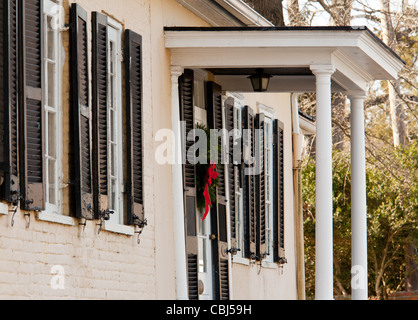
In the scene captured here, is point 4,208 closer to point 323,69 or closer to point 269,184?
point 323,69

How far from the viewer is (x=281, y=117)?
56.4 feet

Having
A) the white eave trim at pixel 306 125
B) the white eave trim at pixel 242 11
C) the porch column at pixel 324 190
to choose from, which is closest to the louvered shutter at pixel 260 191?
the white eave trim at pixel 242 11

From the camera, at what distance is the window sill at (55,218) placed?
8.30 meters

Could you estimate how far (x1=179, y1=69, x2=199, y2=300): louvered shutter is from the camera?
12.2 metres

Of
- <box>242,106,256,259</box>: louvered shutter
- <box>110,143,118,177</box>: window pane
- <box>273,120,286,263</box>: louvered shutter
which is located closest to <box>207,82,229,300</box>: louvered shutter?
<box>242,106,256,259</box>: louvered shutter

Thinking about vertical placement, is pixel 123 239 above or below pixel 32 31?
below

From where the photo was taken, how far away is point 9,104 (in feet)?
25.3

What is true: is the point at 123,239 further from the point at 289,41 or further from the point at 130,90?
the point at 289,41

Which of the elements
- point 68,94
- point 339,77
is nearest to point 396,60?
point 339,77

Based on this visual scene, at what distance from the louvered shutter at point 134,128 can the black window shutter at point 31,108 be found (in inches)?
85.1

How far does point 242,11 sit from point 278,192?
12.5ft

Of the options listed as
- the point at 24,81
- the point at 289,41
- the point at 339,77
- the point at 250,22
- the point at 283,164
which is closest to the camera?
the point at 24,81

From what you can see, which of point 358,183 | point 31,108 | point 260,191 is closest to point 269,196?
point 260,191
